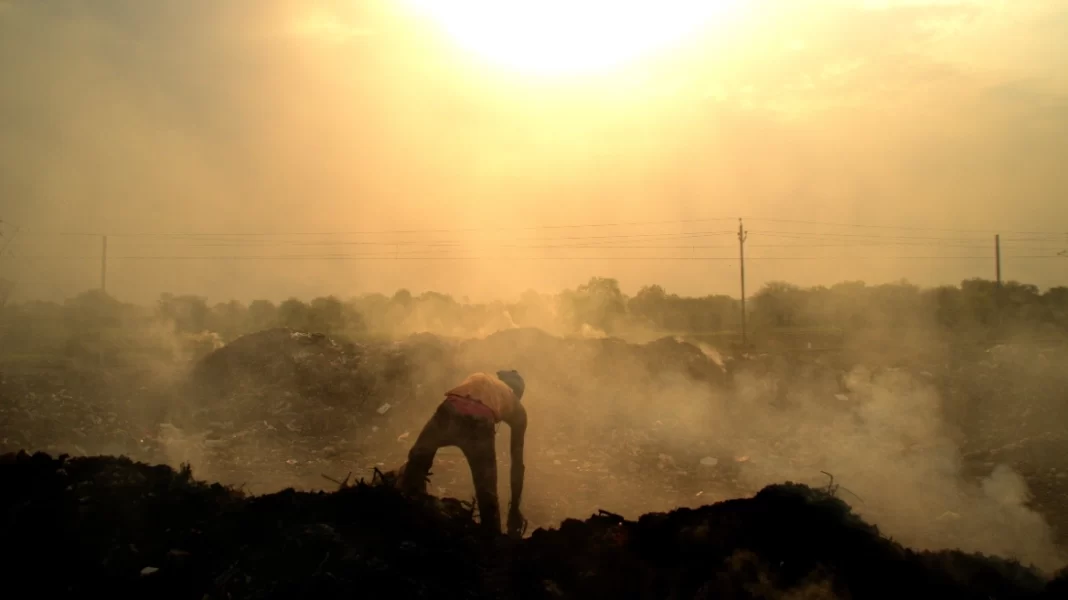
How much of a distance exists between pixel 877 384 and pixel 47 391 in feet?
57.7

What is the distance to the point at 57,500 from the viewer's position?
5.46 m

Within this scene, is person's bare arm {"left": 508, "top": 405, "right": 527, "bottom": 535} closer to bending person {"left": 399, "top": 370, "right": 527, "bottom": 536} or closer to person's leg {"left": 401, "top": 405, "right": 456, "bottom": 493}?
bending person {"left": 399, "top": 370, "right": 527, "bottom": 536}

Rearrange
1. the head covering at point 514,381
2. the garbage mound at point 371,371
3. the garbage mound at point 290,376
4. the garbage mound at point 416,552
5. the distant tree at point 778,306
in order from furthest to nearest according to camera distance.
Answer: the distant tree at point 778,306 → the garbage mound at point 290,376 → the garbage mound at point 371,371 → the head covering at point 514,381 → the garbage mound at point 416,552

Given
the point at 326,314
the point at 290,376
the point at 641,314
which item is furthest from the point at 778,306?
the point at 290,376

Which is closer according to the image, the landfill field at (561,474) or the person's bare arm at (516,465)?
the landfill field at (561,474)

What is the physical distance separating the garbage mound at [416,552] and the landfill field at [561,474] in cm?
2

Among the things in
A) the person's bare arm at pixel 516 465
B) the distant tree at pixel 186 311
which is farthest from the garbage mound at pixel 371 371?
the distant tree at pixel 186 311

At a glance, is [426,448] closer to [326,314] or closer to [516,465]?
[516,465]

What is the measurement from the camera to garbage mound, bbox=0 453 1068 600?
459 cm

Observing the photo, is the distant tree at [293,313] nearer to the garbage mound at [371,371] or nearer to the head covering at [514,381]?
the garbage mound at [371,371]

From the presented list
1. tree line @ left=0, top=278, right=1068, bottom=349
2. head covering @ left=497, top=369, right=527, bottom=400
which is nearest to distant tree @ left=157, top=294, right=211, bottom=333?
tree line @ left=0, top=278, right=1068, bottom=349

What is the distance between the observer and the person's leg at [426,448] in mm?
7031

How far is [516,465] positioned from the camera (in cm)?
808

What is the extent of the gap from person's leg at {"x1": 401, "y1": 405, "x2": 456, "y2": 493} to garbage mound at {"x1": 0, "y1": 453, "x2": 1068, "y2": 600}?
1.25 m
